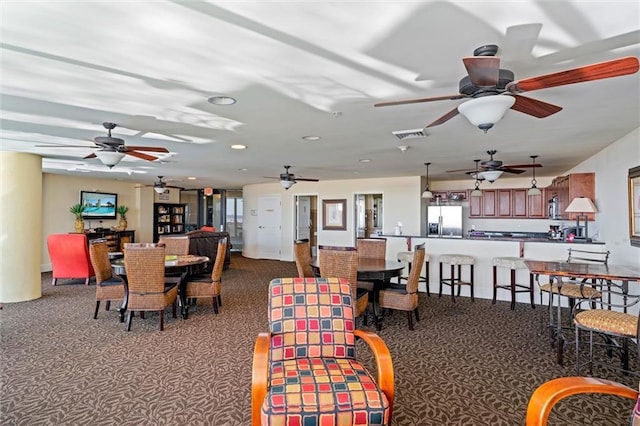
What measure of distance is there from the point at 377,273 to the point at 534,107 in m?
2.40

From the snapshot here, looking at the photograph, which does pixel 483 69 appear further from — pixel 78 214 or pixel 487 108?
pixel 78 214

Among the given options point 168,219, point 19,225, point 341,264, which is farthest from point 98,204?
point 341,264

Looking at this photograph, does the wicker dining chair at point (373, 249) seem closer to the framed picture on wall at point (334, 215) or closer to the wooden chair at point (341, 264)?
the wooden chair at point (341, 264)

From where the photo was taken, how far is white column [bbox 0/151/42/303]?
205 inches

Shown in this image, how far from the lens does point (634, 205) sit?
3.81m

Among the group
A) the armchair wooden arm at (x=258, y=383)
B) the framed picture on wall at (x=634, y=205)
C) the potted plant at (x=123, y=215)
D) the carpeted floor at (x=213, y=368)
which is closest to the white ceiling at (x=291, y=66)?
the framed picture on wall at (x=634, y=205)

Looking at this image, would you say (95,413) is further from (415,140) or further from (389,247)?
(389,247)

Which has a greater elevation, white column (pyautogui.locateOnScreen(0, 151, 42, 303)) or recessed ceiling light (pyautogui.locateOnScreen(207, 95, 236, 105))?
recessed ceiling light (pyautogui.locateOnScreen(207, 95, 236, 105))

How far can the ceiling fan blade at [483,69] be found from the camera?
1753 millimetres

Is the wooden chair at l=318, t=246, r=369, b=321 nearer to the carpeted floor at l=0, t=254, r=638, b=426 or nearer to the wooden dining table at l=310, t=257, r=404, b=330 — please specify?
the wooden dining table at l=310, t=257, r=404, b=330

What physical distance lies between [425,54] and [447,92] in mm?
715

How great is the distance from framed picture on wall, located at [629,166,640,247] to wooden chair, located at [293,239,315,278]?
371 cm

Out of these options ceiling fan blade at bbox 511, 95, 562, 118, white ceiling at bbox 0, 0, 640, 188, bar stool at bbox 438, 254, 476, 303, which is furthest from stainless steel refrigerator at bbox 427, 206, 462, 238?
ceiling fan blade at bbox 511, 95, 562, 118

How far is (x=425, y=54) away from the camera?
2164mm
